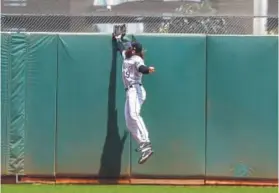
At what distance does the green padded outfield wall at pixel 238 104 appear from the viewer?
10.7 m

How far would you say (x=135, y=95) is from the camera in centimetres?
1040

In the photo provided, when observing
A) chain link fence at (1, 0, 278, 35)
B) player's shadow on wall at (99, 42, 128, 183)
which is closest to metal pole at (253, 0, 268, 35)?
chain link fence at (1, 0, 278, 35)

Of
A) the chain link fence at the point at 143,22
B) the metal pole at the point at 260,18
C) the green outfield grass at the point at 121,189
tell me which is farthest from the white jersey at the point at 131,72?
the metal pole at the point at 260,18

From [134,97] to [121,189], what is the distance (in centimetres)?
115

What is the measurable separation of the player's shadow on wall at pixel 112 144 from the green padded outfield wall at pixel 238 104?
1.15m

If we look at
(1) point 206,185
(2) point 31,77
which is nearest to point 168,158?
(1) point 206,185

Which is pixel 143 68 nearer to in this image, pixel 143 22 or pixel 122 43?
pixel 122 43

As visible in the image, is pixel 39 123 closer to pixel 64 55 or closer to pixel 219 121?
pixel 64 55

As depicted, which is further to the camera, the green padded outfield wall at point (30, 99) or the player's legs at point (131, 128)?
the green padded outfield wall at point (30, 99)

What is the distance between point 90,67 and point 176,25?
128 centimetres

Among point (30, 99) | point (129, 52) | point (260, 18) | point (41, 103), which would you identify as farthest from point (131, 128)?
point (260, 18)

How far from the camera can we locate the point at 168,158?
10750mm

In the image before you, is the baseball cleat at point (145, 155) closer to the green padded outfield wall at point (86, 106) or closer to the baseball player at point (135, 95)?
the baseball player at point (135, 95)

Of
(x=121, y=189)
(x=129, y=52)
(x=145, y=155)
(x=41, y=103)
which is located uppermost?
(x=129, y=52)
